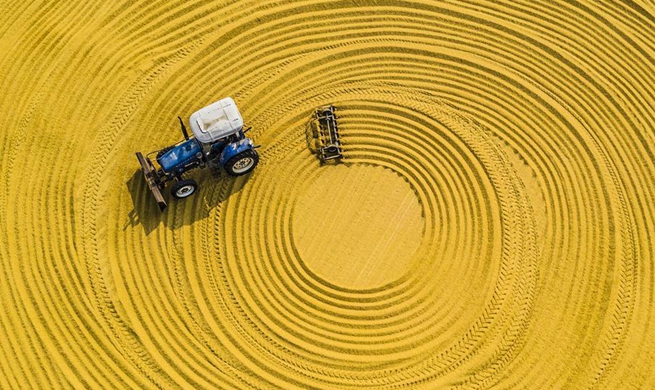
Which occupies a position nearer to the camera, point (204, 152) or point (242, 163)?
point (204, 152)

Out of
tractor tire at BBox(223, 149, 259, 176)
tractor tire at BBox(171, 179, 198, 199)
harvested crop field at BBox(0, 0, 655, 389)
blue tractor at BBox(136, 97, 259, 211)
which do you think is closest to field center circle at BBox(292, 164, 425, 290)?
harvested crop field at BBox(0, 0, 655, 389)

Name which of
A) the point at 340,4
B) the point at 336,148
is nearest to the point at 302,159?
the point at 336,148

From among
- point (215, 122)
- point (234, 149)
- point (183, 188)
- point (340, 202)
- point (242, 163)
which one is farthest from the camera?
point (340, 202)

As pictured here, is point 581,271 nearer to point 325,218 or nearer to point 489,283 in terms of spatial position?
point 489,283

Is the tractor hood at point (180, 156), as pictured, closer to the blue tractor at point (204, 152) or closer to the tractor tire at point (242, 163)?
the blue tractor at point (204, 152)

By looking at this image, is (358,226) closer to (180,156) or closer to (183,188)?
(183,188)

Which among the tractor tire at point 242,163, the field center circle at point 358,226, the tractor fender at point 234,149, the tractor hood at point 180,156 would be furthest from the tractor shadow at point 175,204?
the field center circle at point 358,226

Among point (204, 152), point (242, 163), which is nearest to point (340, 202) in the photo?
point (242, 163)
